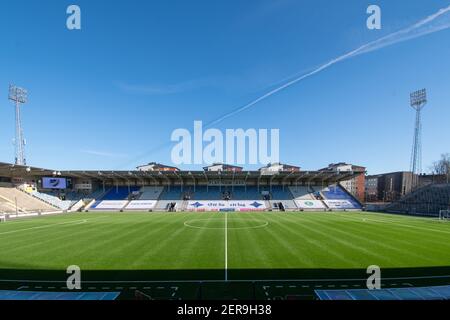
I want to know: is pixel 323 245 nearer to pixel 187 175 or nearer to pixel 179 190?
pixel 187 175

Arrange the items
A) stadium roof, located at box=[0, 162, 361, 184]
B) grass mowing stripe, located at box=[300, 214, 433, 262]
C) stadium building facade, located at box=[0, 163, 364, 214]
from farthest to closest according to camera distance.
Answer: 1. stadium roof, located at box=[0, 162, 361, 184]
2. stadium building facade, located at box=[0, 163, 364, 214]
3. grass mowing stripe, located at box=[300, 214, 433, 262]

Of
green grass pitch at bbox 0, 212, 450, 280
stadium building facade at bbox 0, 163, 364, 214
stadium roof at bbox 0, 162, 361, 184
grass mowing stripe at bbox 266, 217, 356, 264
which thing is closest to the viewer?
green grass pitch at bbox 0, 212, 450, 280

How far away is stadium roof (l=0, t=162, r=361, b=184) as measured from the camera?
190 feet

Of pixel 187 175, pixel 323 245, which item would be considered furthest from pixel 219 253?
pixel 187 175

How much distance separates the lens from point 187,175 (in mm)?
61125

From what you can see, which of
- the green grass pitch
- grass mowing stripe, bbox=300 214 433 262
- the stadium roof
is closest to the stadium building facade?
the stadium roof

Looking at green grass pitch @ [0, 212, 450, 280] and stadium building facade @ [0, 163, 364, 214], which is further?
stadium building facade @ [0, 163, 364, 214]

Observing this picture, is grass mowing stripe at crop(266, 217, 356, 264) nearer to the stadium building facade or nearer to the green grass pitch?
the green grass pitch

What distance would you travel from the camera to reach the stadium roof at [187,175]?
57781 millimetres

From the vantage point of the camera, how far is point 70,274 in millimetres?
11188

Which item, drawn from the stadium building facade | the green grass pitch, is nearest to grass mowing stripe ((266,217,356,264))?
the green grass pitch

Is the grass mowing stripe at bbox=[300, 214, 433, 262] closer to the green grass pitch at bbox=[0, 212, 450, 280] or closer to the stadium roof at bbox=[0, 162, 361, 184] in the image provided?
the green grass pitch at bbox=[0, 212, 450, 280]

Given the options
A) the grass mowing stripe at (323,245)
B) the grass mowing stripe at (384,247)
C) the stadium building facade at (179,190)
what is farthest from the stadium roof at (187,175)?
the grass mowing stripe at (323,245)

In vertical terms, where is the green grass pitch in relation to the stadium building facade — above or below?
above
